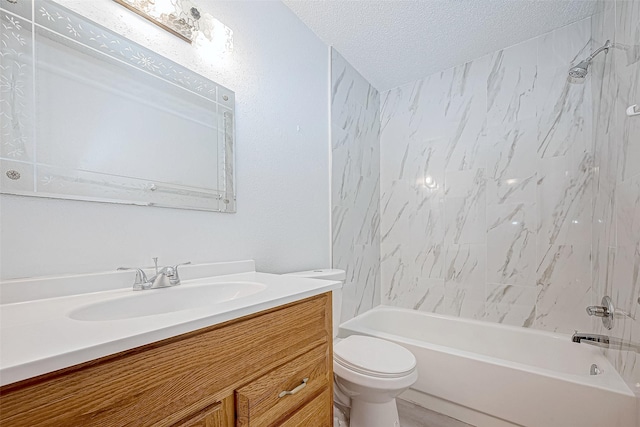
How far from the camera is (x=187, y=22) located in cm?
119

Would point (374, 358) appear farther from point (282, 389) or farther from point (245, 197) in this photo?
point (245, 197)

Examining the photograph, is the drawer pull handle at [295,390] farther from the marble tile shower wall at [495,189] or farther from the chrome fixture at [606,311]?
the marble tile shower wall at [495,189]

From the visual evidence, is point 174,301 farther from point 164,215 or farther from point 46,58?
point 46,58

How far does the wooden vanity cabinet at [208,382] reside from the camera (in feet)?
1.45

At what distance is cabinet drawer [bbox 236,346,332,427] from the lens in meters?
0.72

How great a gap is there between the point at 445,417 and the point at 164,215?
191 cm

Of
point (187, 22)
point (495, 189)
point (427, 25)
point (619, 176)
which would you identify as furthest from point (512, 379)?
point (187, 22)

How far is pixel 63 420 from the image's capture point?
0.44 meters

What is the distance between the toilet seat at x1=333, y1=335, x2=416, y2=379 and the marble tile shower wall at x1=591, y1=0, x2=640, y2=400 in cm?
94

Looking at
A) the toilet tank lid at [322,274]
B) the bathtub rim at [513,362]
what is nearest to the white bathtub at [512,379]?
the bathtub rim at [513,362]

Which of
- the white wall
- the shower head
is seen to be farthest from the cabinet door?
the shower head

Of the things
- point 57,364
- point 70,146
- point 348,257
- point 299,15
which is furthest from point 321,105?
point 57,364

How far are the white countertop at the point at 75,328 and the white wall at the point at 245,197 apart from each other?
16 centimetres

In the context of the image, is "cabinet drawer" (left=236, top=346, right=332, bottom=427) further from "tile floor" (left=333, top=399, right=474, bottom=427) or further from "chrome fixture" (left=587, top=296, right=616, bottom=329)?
"chrome fixture" (left=587, top=296, right=616, bottom=329)
